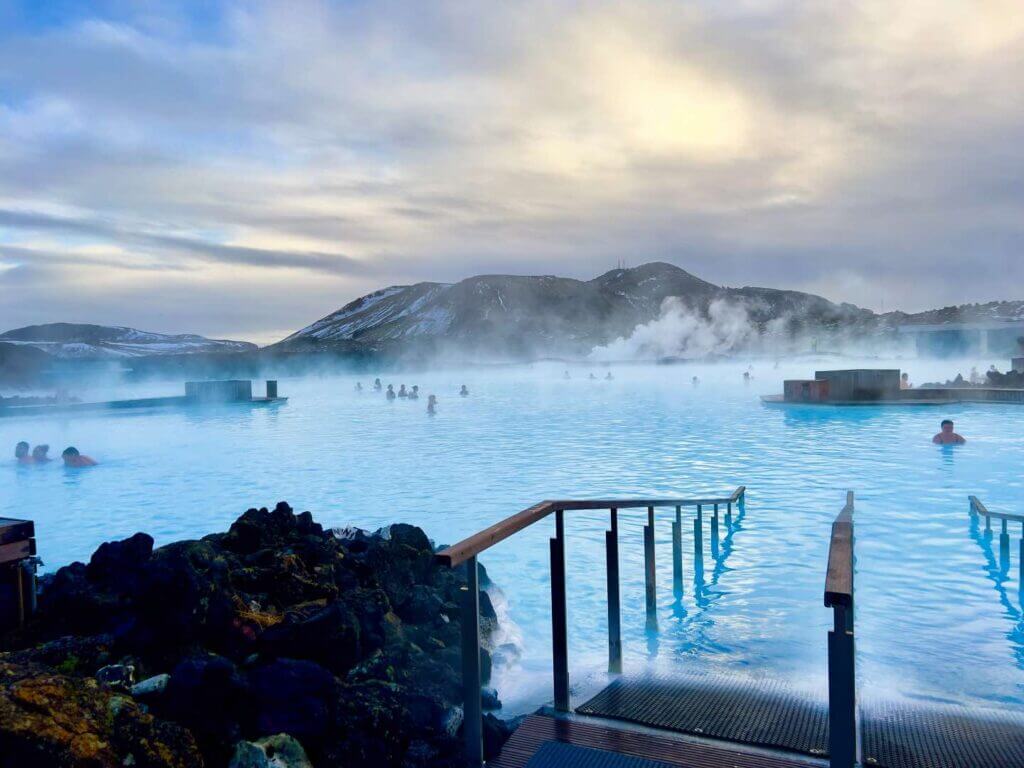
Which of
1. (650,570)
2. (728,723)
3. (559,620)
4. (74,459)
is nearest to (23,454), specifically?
(74,459)

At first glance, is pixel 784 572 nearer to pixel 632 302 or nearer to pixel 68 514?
pixel 68 514

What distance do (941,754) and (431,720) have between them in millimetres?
1785

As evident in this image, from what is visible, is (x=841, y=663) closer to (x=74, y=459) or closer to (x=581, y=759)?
(x=581, y=759)

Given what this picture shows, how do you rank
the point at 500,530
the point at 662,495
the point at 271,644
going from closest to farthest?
1. the point at 500,530
2. the point at 271,644
3. the point at 662,495

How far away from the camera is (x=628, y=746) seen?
250 centimetres

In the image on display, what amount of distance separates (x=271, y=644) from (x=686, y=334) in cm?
14632

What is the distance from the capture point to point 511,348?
160375 millimetres

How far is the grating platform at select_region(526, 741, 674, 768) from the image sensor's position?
2.38 m

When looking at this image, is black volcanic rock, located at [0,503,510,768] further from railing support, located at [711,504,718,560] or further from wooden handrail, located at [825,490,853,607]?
railing support, located at [711,504,718,560]

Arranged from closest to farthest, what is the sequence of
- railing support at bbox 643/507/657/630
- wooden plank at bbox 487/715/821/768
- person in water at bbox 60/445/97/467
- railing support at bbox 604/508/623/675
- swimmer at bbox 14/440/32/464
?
wooden plank at bbox 487/715/821/768
railing support at bbox 604/508/623/675
railing support at bbox 643/507/657/630
person in water at bbox 60/445/97/467
swimmer at bbox 14/440/32/464

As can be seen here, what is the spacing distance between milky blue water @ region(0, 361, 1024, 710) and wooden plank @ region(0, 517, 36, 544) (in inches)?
93.1

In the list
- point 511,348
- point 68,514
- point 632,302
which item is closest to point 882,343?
point 511,348

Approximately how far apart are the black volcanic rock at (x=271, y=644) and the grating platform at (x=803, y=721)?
0.59 metres

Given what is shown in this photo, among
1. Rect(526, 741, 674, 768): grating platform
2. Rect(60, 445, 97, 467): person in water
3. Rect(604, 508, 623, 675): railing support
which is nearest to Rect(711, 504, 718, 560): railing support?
Rect(604, 508, 623, 675): railing support
